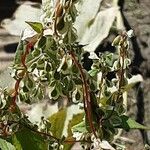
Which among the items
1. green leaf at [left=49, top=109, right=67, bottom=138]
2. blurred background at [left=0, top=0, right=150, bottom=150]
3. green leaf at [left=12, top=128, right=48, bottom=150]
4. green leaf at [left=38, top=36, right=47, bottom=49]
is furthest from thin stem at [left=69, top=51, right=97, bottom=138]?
blurred background at [left=0, top=0, right=150, bottom=150]

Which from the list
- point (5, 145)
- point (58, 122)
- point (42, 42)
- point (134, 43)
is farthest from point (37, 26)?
point (134, 43)

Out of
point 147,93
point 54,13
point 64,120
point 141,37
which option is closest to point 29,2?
point 141,37

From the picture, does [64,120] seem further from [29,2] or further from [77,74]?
[29,2]

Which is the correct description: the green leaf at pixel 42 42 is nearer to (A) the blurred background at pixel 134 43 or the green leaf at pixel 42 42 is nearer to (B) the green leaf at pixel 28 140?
(B) the green leaf at pixel 28 140

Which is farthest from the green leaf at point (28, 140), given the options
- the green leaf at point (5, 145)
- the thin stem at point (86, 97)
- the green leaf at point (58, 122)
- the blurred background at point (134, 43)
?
the blurred background at point (134, 43)

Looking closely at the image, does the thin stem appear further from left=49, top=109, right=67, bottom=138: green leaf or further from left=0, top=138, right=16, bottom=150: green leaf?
left=49, top=109, right=67, bottom=138: green leaf

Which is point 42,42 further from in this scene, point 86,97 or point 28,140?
point 28,140
